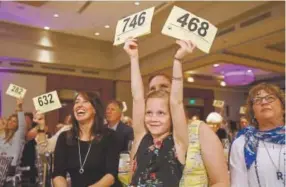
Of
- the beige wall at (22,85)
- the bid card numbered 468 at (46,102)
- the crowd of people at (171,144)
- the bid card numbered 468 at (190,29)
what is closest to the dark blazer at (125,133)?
the bid card numbered 468 at (46,102)

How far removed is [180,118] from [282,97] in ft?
2.34

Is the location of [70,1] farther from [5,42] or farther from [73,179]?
[73,179]

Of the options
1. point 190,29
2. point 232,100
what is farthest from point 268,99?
point 232,100

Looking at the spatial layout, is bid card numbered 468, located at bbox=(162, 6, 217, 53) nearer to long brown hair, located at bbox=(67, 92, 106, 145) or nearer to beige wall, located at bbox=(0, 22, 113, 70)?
long brown hair, located at bbox=(67, 92, 106, 145)

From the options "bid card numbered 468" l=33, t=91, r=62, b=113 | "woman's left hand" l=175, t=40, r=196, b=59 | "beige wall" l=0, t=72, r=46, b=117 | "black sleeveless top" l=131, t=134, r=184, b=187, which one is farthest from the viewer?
"beige wall" l=0, t=72, r=46, b=117

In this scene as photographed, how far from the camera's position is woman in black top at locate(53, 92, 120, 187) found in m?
2.01

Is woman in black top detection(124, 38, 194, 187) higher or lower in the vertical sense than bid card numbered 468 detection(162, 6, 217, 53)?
lower

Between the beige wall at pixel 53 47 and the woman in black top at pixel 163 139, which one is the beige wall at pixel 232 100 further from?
the woman in black top at pixel 163 139

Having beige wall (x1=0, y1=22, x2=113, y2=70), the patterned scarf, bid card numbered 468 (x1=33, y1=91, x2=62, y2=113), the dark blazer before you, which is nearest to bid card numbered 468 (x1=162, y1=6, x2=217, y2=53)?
the patterned scarf

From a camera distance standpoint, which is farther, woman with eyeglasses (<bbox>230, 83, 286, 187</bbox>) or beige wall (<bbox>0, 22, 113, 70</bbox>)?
beige wall (<bbox>0, 22, 113, 70</bbox>)

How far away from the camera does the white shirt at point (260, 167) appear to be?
1611 mm

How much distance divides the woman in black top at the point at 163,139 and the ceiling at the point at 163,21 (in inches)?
170

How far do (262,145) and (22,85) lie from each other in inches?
307

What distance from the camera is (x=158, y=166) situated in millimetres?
1278
